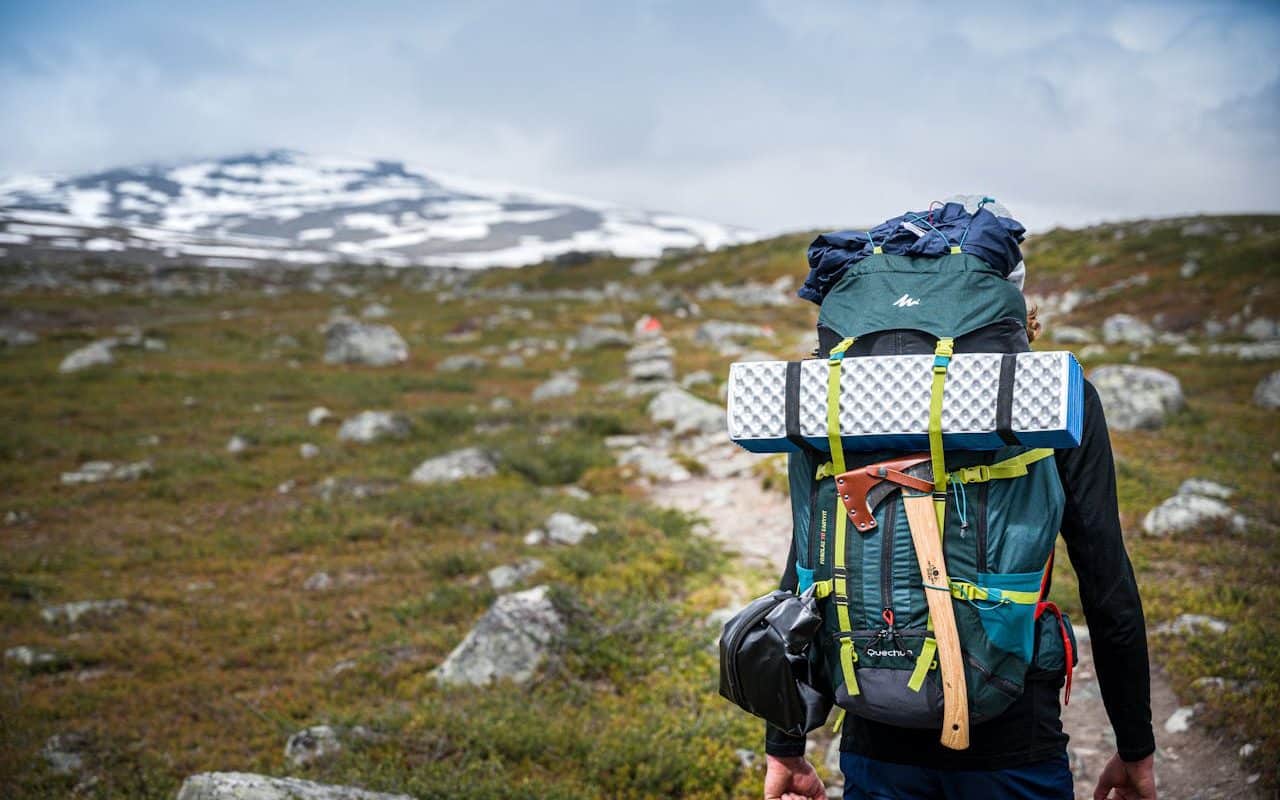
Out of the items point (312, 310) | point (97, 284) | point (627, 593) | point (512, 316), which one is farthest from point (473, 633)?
point (97, 284)

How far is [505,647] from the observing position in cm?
718

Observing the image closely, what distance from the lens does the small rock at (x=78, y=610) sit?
9.17 metres

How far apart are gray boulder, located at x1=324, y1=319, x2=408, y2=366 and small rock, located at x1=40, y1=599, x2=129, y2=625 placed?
888 inches

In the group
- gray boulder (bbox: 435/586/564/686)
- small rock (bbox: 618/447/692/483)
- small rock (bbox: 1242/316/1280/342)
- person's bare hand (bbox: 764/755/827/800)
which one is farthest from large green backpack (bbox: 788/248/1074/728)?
small rock (bbox: 1242/316/1280/342)

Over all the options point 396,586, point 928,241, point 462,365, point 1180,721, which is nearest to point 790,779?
point 928,241

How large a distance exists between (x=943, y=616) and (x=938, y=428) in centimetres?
56

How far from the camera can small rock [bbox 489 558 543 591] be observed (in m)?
9.30

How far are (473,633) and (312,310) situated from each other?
172ft

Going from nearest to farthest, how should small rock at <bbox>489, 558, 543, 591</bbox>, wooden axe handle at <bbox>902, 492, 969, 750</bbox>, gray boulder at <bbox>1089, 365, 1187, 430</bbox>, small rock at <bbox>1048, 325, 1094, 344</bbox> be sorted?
wooden axe handle at <bbox>902, 492, 969, 750</bbox> → small rock at <bbox>489, 558, 543, 591</bbox> → gray boulder at <bbox>1089, 365, 1187, 430</bbox> → small rock at <bbox>1048, 325, 1094, 344</bbox>

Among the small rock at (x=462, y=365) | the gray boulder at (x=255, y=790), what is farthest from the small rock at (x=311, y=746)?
the small rock at (x=462, y=365)

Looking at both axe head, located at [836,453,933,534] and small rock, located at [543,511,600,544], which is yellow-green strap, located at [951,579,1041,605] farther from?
small rock, located at [543,511,600,544]

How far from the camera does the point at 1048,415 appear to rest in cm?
217

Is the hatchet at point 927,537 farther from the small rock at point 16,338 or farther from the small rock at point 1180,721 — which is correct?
the small rock at point 16,338

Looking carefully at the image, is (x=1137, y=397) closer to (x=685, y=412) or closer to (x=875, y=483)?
(x=685, y=412)
